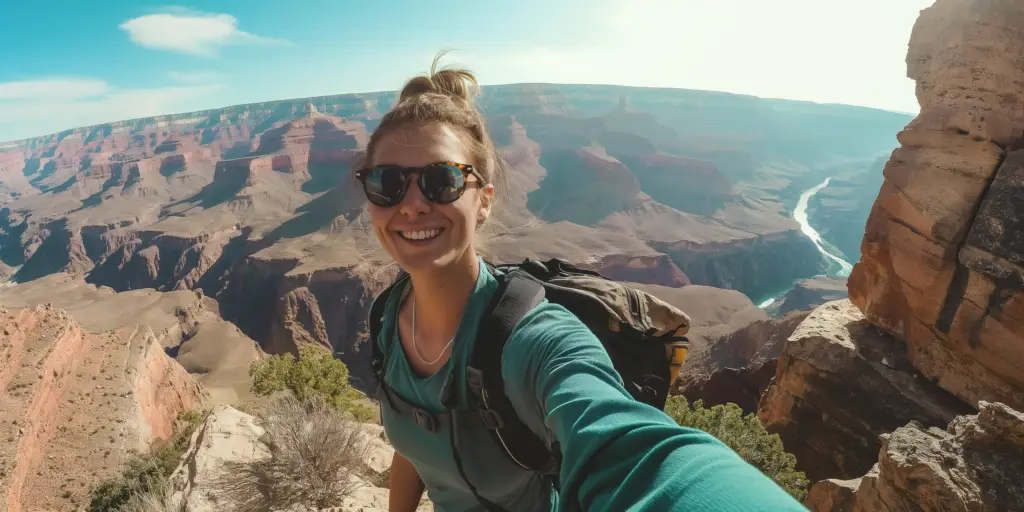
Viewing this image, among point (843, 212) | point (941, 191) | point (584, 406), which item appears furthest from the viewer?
Result: point (843, 212)

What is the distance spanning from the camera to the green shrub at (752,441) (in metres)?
8.32

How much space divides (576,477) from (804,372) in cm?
1282

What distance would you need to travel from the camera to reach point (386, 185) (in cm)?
199

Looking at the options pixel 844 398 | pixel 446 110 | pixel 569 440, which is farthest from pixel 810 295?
pixel 569 440

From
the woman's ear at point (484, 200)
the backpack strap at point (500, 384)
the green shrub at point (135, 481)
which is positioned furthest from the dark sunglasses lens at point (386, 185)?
the green shrub at point (135, 481)

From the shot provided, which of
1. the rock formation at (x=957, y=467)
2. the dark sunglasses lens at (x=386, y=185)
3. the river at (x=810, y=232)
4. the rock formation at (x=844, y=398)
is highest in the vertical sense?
the dark sunglasses lens at (x=386, y=185)

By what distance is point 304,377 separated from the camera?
11211 mm

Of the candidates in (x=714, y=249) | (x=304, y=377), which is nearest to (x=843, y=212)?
(x=714, y=249)

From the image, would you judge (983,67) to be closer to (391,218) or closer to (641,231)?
(391,218)

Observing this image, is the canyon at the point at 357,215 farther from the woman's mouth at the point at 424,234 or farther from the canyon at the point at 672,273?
the woman's mouth at the point at 424,234

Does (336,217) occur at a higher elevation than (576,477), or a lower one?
lower

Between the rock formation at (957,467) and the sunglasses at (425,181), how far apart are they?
18.3ft

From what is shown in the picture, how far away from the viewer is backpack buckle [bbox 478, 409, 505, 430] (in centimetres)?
156

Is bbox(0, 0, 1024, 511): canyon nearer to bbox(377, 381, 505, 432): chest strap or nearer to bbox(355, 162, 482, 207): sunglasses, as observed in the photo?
bbox(355, 162, 482, 207): sunglasses
